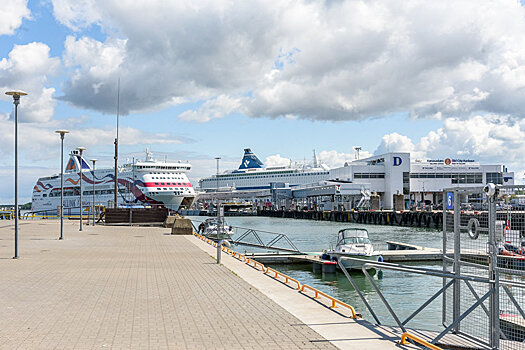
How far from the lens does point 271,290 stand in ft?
A: 43.3

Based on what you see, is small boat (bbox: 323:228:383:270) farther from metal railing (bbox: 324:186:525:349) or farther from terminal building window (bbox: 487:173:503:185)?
terminal building window (bbox: 487:173:503:185)

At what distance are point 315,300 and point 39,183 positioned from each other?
434ft

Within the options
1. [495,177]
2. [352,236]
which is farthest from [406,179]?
[352,236]

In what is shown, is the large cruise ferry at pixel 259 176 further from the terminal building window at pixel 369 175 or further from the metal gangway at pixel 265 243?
the metal gangway at pixel 265 243

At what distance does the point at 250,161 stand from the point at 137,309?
573 ft

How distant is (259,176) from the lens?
545 feet

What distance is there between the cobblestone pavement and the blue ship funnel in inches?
6514

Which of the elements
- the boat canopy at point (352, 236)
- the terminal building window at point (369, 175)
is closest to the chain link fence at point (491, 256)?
the boat canopy at point (352, 236)

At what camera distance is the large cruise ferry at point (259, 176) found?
156m

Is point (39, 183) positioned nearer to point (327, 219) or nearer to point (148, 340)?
point (327, 219)

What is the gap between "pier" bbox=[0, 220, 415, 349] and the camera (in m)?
8.18

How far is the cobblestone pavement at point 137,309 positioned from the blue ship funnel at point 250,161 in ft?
543

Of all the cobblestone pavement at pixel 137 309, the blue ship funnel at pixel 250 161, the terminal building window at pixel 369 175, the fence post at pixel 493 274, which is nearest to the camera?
the fence post at pixel 493 274

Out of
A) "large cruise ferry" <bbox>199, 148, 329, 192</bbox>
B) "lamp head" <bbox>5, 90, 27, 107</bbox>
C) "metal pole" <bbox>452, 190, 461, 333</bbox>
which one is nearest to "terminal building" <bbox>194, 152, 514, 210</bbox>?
"large cruise ferry" <bbox>199, 148, 329, 192</bbox>
